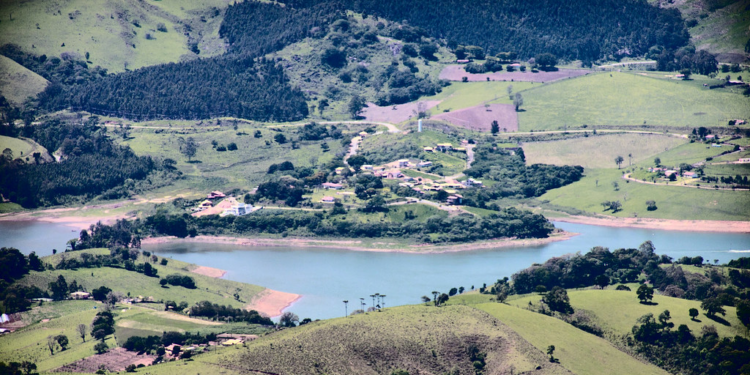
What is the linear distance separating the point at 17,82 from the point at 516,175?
296ft

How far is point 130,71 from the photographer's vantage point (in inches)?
7067

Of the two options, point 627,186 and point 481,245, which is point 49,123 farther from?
point 627,186

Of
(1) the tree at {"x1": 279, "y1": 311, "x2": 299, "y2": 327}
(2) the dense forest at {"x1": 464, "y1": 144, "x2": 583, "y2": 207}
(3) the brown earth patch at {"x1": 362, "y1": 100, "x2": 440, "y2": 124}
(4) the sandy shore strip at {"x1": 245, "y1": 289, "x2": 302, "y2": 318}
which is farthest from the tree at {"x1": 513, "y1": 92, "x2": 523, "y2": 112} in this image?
(1) the tree at {"x1": 279, "y1": 311, "x2": 299, "y2": 327}

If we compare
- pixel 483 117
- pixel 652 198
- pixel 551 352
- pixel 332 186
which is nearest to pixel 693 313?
pixel 551 352

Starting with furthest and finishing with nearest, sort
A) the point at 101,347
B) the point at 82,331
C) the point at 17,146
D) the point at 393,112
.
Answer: the point at 393,112
the point at 17,146
the point at 82,331
the point at 101,347

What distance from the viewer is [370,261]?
10481 centimetres

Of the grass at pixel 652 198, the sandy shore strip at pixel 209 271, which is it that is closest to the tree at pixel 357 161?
the grass at pixel 652 198

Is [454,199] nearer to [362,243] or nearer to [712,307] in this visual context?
[362,243]

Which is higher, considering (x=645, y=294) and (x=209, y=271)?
(x=209, y=271)

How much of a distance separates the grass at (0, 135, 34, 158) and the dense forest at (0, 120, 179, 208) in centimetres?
198

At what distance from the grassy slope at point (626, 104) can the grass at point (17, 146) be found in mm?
76467

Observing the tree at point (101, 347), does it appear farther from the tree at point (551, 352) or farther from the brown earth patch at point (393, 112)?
the brown earth patch at point (393, 112)

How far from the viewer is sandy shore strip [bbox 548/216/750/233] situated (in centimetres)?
11293

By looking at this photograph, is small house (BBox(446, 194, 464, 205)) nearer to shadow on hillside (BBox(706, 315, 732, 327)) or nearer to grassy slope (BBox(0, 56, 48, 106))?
shadow on hillside (BBox(706, 315, 732, 327))
